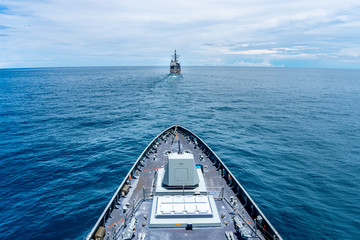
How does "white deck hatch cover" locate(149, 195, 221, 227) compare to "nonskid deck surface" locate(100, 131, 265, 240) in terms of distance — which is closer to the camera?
"nonskid deck surface" locate(100, 131, 265, 240)

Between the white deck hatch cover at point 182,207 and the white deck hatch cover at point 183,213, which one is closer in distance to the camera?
the white deck hatch cover at point 183,213

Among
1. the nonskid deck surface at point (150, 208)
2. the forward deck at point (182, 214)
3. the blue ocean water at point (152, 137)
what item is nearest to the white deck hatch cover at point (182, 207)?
the forward deck at point (182, 214)

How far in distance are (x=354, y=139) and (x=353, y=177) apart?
18.2 meters

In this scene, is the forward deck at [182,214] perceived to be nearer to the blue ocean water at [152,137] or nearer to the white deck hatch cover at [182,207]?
the white deck hatch cover at [182,207]

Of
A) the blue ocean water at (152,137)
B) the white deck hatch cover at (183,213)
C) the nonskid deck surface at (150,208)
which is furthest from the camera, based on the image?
the blue ocean water at (152,137)

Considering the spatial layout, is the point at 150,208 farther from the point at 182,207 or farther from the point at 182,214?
the point at 182,214

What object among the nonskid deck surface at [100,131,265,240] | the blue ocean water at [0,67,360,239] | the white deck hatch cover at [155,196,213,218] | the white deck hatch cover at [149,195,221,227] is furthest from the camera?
the blue ocean water at [0,67,360,239]

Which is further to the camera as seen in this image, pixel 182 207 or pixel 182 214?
pixel 182 207

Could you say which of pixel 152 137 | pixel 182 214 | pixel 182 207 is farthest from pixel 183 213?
pixel 152 137

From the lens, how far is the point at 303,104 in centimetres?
7762

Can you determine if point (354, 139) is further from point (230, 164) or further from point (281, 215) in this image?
point (281, 215)

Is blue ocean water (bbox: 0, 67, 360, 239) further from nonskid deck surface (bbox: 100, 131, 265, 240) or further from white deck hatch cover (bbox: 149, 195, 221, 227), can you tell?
white deck hatch cover (bbox: 149, 195, 221, 227)

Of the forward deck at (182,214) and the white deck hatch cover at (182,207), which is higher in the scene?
the white deck hatch cover at (182,207)

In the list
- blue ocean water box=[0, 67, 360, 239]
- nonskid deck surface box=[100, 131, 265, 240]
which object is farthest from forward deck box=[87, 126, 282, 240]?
blue ocean water box=[0, 67, 360, 239]
